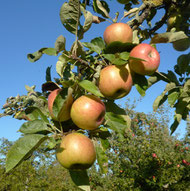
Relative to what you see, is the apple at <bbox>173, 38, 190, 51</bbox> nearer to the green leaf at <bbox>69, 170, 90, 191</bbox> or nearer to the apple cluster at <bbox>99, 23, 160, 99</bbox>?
the apple cluster at <bbox>99, 23, 160, 99</bbox>

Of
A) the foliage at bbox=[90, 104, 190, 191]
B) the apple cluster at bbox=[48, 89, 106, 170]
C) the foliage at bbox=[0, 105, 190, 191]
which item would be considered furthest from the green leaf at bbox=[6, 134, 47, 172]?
the foliage at bbox=[90, 104, 190, 191]

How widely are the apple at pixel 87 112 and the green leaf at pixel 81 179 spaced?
0.92ft

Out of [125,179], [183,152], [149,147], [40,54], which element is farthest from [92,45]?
[183,152]

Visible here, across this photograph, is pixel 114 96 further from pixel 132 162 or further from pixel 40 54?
pixel 132 162

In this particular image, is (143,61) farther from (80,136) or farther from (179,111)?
(179,111)

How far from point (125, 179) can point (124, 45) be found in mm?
7735

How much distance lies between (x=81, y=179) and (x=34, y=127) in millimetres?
388

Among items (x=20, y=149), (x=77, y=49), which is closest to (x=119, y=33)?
(x=77, y=49)

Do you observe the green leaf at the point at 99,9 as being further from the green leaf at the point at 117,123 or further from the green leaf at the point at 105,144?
the green leaf at the point at 105,144

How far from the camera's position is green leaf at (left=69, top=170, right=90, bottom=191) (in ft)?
3.42

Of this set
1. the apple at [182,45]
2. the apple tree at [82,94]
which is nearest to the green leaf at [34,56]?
the apple tree at [82,94]

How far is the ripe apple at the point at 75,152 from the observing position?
37.0 inches

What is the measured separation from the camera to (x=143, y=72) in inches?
41.3

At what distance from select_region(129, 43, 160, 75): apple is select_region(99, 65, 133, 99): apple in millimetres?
53
